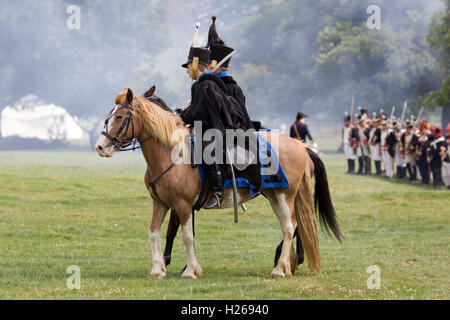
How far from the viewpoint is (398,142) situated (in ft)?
91.6

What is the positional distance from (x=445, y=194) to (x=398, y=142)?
665cm

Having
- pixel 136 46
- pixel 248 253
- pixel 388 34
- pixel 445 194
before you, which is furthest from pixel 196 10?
pixel 248 253

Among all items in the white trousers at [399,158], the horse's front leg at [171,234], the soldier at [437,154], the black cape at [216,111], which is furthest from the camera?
the white trousers at [399,158]

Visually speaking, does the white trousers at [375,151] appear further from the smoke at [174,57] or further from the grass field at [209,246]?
the smoke at [174,57]

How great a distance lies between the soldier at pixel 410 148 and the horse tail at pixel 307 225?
54.0 ft

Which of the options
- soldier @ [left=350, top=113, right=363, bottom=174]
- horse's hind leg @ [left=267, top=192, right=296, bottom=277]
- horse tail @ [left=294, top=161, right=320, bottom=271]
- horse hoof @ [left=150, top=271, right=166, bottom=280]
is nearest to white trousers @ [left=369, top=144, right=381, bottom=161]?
soldier @ [left=350, top=113, right=363, bottom=174]

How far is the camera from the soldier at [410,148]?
26.2m

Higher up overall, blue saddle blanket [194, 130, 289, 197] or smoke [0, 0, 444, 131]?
smoke [0, 0, 444, 131]

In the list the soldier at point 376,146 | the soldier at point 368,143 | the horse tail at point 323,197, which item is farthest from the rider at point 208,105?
the soldier at point 368,143

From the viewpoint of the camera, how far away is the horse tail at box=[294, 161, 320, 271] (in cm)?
1016

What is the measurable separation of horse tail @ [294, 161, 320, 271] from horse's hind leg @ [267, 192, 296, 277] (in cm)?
21

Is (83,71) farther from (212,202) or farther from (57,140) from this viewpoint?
(212,202)

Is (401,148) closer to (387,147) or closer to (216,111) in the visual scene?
(387,147)

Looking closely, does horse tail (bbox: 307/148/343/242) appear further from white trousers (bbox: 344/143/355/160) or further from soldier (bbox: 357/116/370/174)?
white trousers (bbox: 344/143/355/160)
